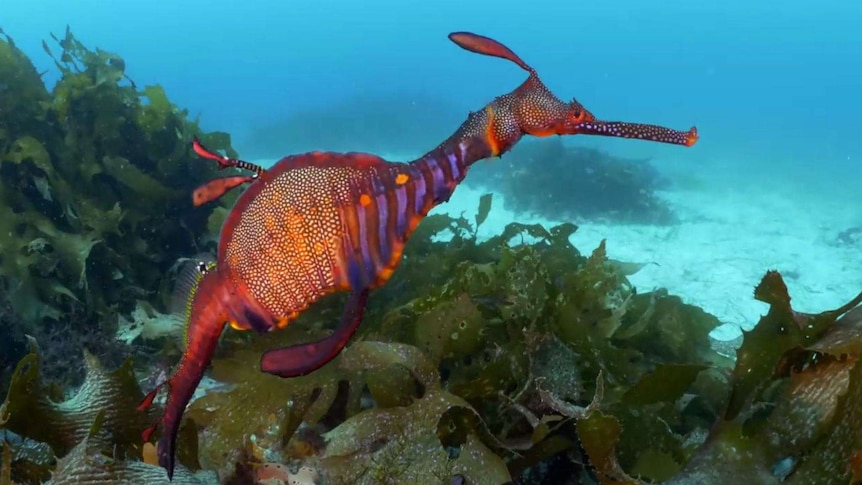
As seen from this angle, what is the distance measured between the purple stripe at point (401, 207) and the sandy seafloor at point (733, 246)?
4.63m

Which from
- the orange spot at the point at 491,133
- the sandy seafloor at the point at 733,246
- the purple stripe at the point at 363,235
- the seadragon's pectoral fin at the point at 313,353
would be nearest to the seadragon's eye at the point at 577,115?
the orange spot at the point at 491,133

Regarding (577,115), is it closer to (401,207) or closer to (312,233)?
(401,207)

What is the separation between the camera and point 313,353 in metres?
1.42

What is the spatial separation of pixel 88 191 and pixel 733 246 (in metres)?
10.9

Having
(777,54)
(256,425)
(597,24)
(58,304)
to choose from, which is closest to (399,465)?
(256,425)

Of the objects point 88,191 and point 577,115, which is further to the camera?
point 88,191

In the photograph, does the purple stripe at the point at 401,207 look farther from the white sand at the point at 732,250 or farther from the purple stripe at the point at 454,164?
the white sand at the point at 732,250

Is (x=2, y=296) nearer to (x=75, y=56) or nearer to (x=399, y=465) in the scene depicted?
(x=75, y=56)

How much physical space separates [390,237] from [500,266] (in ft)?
4.51

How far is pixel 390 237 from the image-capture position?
1.34 meters

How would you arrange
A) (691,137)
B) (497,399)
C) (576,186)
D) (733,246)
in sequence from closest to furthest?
(691,137) → (497,399) → (733,246) → (576,186)

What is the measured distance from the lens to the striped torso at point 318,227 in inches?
51.2

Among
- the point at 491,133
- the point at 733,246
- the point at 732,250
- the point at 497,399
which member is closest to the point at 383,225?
the point at 491,133

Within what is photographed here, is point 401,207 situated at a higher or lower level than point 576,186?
lower
